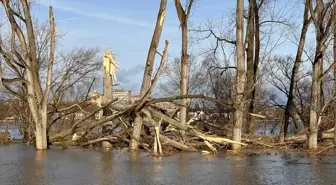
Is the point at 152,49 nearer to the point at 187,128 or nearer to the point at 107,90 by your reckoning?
the point at 107,90

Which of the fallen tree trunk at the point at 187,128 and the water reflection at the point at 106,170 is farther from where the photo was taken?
the fallen tree trunk at the point at 187,128

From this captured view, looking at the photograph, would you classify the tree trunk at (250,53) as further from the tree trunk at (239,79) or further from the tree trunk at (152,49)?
the tree trunk at (152,49)

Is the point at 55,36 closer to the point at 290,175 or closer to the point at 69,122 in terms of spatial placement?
the point at 69,122

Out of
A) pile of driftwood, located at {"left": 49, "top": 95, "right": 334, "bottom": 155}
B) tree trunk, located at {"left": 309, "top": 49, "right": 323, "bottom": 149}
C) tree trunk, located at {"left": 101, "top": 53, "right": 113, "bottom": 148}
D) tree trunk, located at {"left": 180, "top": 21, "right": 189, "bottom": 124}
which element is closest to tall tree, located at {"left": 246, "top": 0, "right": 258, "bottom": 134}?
pile of driftwood, located at {"left": 49, "top": 95, "right": 334, "bottom": 155}

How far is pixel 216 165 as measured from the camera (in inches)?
606

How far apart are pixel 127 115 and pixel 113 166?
6926 millimetres

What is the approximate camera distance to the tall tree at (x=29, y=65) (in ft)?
69.1

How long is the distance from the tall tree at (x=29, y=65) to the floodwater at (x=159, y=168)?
1.89 meters

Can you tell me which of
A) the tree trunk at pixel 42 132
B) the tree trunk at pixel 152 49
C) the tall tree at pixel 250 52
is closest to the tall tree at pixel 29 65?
the tree trunk at pixel 42 132

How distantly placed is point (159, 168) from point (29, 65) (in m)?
9.67

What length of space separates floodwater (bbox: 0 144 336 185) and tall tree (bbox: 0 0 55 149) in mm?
1893

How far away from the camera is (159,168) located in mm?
14547

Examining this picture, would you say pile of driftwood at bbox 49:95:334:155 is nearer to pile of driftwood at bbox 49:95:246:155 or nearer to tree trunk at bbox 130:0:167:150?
pile of driftwood at bbox 49:95:246:155

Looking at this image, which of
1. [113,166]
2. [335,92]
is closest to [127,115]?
[113,166]
